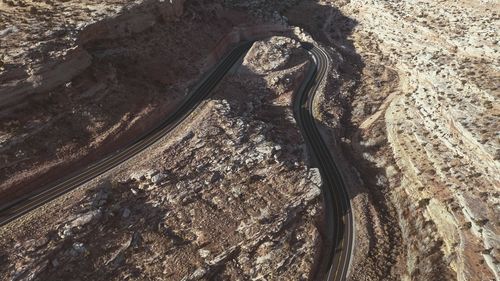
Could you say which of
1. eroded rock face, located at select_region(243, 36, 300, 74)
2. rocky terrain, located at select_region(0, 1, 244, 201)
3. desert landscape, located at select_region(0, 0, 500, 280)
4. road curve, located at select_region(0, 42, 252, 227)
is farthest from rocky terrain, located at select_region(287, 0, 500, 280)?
rocky terrain, located at select_region(0, 1, 244, 201)

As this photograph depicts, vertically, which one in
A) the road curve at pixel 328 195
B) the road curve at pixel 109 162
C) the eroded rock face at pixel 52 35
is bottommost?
the road curve at pixel 328 195

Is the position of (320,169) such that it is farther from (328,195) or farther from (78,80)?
(78,80)

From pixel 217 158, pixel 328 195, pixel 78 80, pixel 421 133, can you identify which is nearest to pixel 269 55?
pixel 421 133

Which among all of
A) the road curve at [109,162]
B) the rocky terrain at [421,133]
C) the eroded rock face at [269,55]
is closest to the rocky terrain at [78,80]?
the road curve at [109,162]

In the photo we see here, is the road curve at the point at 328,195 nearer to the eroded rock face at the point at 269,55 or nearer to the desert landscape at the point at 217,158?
the desert landscape at the point at 217,158

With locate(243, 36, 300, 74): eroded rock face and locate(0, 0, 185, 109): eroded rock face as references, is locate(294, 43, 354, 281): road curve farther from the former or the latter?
locate(0, 0, 185, 109): eroded rock face

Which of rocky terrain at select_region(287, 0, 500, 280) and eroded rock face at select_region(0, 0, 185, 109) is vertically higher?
eroded rock face at select_region(0, 0, 185, 109)
